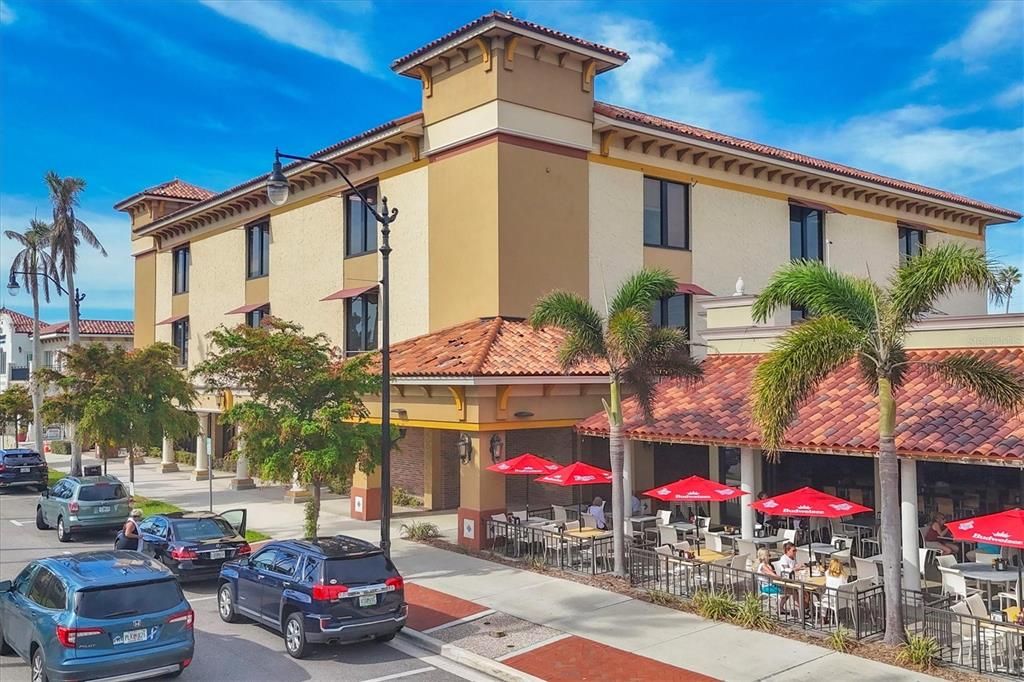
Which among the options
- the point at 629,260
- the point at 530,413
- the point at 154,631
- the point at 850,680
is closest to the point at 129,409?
the point at 530,413

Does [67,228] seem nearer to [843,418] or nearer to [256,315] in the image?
[256,315]

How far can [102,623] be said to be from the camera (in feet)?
34.3

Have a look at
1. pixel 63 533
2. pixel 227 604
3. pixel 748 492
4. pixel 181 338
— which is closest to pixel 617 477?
pixel 748 492

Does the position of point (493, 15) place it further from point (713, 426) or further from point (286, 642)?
point (286, 642)

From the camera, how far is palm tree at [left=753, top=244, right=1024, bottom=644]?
12695 mm

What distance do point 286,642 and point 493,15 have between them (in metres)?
16.9

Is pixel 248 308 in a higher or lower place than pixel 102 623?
higher

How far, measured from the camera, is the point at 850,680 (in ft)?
37.3

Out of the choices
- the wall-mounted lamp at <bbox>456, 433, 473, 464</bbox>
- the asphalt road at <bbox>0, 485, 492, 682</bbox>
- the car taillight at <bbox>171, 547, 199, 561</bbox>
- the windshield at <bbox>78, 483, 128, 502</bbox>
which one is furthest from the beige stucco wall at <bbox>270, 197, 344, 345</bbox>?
the asphalt road at <bbox>0, 485, 492, 682</bbox>

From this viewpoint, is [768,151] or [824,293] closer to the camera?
[824,293]

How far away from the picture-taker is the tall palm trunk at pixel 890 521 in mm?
12641

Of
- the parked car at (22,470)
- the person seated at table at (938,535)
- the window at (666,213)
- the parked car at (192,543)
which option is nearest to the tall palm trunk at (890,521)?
the person seated at table at (938,535)

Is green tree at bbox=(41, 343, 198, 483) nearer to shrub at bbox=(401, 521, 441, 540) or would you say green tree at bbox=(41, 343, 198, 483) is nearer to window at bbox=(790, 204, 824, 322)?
shrub at bbox=(401, 521, 441, 540)

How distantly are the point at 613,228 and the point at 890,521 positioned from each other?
15162 millimetres
